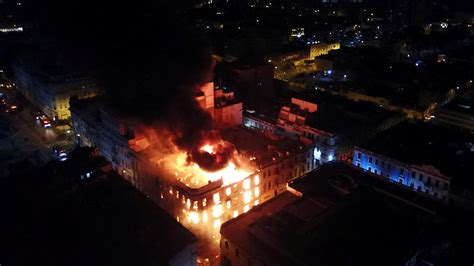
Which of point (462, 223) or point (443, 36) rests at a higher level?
point (443, 36)

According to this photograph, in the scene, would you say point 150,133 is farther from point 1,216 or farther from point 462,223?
point 462,223

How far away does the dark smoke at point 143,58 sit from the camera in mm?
44375

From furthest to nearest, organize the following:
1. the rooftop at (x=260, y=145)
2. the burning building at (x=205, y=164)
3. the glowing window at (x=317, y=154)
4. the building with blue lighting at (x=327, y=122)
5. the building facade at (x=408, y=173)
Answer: the glowing window at (x=317, y=154) < the building with blue lighting at (x=327, y=122) < the rooftop at (x=260, y=145) < the building facade at (x=408, y=173) < the burning building at (x=205, y=164)

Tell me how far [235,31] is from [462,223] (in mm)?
92697

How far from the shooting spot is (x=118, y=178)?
129 ft

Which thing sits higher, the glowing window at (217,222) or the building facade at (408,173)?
the building facade at (408,173)

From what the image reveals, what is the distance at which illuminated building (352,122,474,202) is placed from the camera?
44438 millimetres

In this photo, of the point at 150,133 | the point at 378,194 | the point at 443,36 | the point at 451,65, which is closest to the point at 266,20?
the point at 443,36

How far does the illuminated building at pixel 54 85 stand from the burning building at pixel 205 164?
1974 cm

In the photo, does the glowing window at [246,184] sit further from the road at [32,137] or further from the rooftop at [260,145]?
the road at [32,137]

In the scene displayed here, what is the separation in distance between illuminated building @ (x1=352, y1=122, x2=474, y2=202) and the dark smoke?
1811 centimetres

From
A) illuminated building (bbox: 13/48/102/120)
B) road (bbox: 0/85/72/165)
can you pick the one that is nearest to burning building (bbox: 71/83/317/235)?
road (bbox: 0/85/72/165)

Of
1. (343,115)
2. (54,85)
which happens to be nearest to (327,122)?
(343,115)

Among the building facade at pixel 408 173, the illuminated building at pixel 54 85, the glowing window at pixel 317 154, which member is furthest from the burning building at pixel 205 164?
the illuminated building at pixel 54 85
